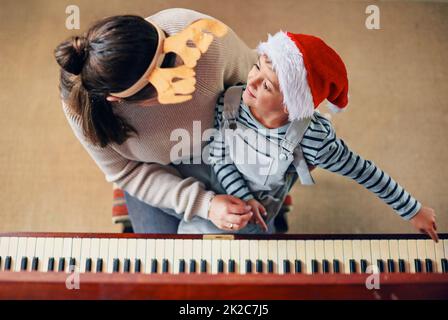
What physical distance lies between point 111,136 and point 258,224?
383mm

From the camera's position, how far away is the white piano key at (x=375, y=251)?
2.71ft

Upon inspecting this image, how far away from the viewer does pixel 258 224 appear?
3.05ft

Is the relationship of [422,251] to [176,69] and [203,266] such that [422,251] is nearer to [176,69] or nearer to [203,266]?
[203,266]

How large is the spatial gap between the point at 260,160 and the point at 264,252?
194 mm

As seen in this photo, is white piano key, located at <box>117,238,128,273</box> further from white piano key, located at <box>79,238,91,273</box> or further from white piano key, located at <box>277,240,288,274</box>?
white piano key, located at <box>277,240,288,274</box>

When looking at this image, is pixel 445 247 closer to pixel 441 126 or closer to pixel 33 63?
pixel 441 126

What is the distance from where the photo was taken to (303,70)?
2.25 feet

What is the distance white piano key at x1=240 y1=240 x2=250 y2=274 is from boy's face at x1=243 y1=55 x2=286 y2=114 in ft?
0.92

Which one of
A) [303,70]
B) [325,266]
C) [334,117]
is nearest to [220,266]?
[325,266]

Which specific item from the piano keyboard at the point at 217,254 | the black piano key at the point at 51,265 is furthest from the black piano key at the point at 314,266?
the black piano key at the point at 51,265

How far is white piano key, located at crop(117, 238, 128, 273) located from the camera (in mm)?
820

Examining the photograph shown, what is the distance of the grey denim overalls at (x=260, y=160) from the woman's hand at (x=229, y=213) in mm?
45

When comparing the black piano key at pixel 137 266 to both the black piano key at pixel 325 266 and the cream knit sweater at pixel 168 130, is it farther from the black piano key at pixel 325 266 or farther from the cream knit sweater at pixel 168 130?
the black piano key at pixel 325 266
